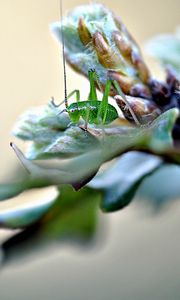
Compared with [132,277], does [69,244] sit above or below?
above

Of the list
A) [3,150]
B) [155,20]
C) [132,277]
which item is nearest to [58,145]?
[3,150]

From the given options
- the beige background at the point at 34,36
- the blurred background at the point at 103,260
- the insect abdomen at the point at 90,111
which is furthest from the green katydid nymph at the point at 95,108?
the beige background at the point at 34,36

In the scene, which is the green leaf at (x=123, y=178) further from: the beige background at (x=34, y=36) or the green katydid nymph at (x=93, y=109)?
the beige background at (x=34, y=36)

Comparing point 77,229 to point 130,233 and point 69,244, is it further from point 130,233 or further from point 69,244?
point 130,233

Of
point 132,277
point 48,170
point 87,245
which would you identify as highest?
point 48,170

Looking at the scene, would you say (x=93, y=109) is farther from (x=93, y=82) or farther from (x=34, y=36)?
(x=34, y=36)

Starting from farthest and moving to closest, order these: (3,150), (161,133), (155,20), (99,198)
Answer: (155,20), (3,150), (99,198), (161,133)

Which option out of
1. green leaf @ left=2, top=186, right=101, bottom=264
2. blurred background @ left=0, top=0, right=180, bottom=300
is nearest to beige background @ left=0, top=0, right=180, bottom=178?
blurred background @ left=0, top=0, right=180, bottom=300

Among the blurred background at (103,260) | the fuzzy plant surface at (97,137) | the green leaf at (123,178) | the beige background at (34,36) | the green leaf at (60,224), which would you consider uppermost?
the fuzzy plant surface at (97,137)
